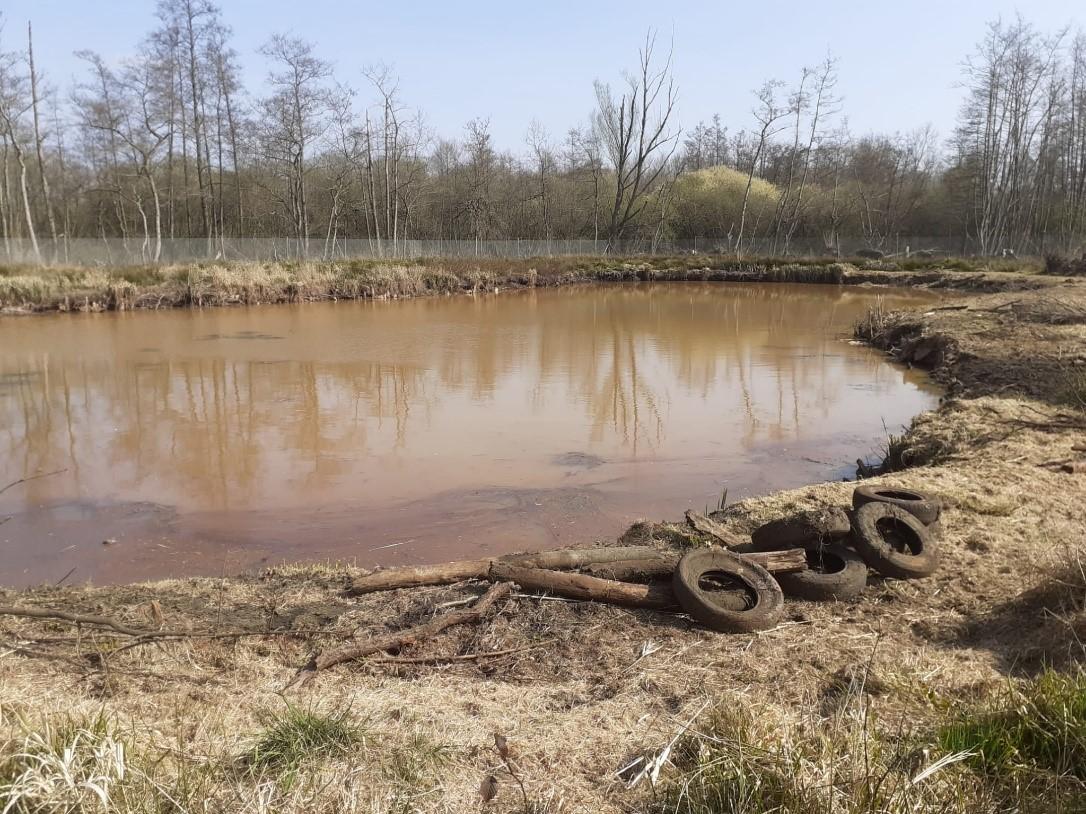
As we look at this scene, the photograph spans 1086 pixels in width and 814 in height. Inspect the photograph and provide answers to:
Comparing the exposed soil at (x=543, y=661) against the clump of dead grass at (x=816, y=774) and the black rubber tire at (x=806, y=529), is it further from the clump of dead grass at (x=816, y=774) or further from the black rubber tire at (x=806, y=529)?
the black rubber tire at (x=806, y=529)

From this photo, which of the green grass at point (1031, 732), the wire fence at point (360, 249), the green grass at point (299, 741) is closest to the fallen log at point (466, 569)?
the green grass at point (299, 741)

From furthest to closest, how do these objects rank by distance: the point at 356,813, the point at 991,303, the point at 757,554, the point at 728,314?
the point at 728,314 → the point at 991,303 → the point at 757,554 → the point at 356,813

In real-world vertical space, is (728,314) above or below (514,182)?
below

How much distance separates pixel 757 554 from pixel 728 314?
19.5 m

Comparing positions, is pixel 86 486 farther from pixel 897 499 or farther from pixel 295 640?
pixel 897 499

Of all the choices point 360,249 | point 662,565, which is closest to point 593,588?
point 662,565

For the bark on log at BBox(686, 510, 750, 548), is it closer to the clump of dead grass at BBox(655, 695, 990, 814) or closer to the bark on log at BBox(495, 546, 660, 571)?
the bark on log at BBox(495, 546, 660, 571)

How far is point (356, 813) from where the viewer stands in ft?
7.98

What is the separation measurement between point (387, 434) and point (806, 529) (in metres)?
6.04

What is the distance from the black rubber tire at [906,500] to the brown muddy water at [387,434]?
6.30ft

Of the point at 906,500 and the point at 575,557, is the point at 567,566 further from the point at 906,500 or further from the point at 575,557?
the point at 906,500

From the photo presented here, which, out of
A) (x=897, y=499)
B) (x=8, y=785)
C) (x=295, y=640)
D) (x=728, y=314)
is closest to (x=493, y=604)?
(x=295, y=640)

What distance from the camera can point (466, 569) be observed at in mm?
4656

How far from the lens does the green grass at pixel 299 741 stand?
8.65 ft
